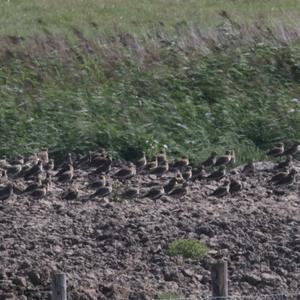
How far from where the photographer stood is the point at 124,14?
32.4 meters

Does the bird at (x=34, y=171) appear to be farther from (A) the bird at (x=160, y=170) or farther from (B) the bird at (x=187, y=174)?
(B) the bird at (x=187, y=174)

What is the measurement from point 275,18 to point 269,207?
499 inches

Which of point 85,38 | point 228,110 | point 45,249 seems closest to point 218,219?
point 45,249

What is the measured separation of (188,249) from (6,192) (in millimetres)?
4100

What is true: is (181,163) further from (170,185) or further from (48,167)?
(170,185)

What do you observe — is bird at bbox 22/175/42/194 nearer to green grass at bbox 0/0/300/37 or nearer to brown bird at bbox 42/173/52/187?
brown bird at bbox 42/173/52/187

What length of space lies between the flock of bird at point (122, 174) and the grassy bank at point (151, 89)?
26.6 inches

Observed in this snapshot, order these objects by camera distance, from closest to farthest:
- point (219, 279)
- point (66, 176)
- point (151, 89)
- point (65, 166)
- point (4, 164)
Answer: point (219, 279)
point (66, 176)
point (65, 166)
point (4, 164)
point (151, 89)

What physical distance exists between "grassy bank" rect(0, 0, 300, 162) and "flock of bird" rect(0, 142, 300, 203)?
26.6 inches

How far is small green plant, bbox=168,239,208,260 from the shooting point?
1731cm

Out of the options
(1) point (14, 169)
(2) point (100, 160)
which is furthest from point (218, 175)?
(1) point (14, 169)

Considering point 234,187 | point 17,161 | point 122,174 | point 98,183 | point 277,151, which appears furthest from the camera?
point 277,151

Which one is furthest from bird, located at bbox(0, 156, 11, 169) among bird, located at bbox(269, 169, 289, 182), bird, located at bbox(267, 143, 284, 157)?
bird, located at bbox(267, 143, 284, 157)

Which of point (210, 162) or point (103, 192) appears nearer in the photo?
point (103, 192)
